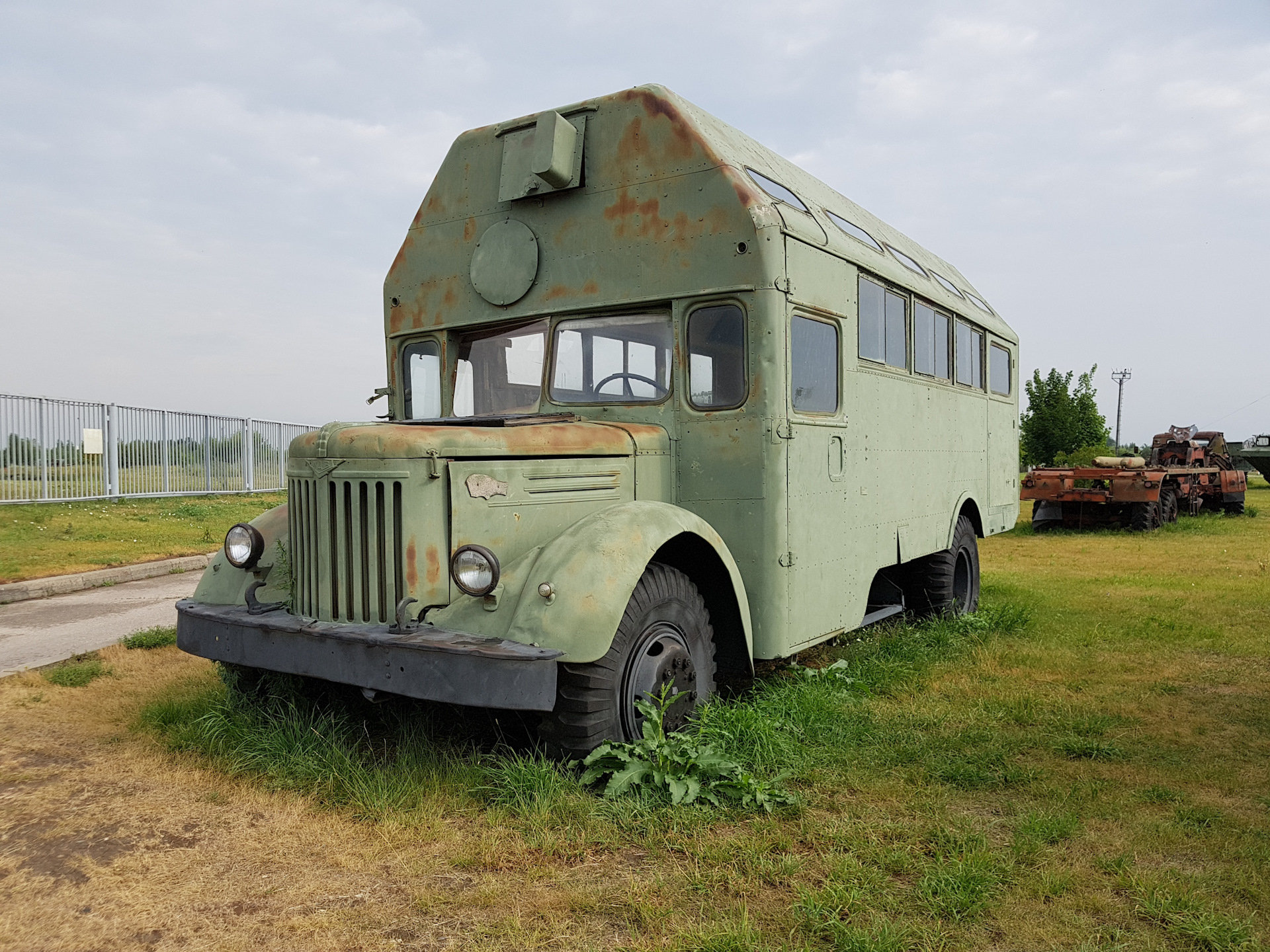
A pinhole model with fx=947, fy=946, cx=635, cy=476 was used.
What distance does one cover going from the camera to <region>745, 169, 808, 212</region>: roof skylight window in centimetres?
514

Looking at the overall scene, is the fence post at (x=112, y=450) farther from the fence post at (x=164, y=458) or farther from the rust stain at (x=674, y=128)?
the rust stain at (x=674, y=128)

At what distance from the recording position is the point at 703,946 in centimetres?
277

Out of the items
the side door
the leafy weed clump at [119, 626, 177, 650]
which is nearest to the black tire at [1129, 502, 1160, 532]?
the side door

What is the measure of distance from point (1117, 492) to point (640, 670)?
49.4 ft

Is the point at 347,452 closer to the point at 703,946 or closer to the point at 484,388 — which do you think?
the point at 484,388

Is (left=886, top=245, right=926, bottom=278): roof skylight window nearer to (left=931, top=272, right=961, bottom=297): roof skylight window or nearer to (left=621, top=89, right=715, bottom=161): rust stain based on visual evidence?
(left=931, top=272, right=961, bottom=297): roof skylight window

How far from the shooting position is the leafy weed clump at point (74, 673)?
19.1ft

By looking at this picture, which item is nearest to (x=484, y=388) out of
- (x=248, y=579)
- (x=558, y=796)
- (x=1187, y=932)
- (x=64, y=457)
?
(x=248, y=579)

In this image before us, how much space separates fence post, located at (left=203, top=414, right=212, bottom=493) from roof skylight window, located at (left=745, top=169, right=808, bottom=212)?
20.4 metres

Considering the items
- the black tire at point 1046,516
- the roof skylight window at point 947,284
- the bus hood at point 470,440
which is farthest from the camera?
the black tire at point 1046,516

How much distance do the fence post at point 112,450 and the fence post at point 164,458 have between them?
1688 mm

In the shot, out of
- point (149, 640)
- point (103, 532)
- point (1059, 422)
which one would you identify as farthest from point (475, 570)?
point (1059, 422)

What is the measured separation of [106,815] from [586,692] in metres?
1.97

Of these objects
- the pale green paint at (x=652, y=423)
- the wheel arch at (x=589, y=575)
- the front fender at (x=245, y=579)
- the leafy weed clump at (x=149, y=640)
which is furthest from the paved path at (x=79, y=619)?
the wheel arch at (x=589, y=575)
